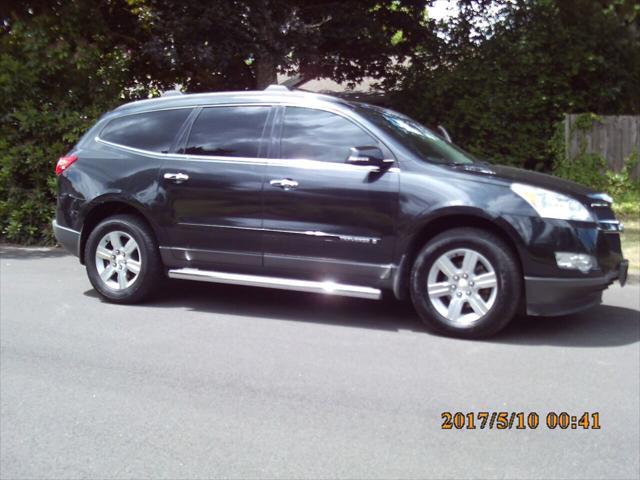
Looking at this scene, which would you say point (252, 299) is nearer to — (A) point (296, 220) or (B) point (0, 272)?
(A) point (296, 220)

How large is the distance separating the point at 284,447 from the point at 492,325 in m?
2.34

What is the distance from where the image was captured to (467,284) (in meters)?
5.59

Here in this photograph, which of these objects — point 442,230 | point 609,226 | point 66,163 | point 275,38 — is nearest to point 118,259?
point 66,163

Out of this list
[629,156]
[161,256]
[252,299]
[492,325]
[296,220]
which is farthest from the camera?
[629,156]

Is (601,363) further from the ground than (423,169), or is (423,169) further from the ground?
(423,169)

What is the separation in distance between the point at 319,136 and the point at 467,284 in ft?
5.71

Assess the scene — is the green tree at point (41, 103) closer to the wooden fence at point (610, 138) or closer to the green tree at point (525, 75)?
the green tree at point (525, 75)

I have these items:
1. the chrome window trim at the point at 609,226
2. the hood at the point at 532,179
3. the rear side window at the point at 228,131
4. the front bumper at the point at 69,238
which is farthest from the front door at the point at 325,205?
the front bumper at the point at 69,238

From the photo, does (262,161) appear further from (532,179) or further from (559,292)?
(559,292)

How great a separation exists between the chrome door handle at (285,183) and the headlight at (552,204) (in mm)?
1746

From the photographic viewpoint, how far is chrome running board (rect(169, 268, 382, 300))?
18.9 ft

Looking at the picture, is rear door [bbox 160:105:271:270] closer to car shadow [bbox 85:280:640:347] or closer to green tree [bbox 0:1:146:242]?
car shadow [bbox 85:280:640:347]

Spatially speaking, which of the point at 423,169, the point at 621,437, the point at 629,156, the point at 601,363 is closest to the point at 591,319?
the point at 601,363

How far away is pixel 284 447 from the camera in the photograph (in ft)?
12.4
